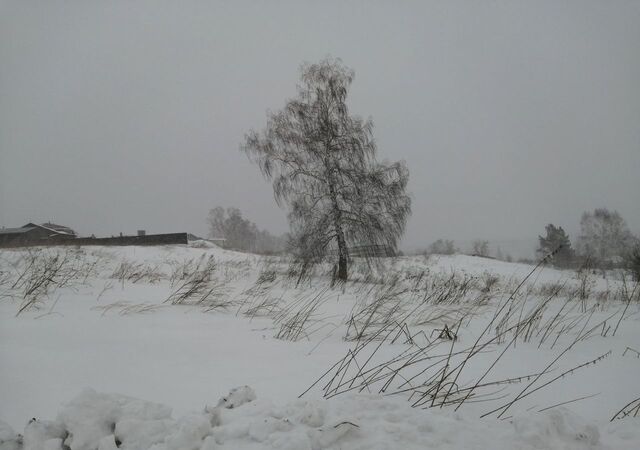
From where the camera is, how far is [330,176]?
991cm

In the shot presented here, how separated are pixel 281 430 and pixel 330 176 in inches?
362

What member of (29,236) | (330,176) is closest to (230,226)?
(29,236)

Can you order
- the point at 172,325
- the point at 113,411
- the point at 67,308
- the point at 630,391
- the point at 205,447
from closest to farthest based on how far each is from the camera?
the point at 205,447 < the point at 113,411 < the point at 630,391 < the point at 172,325 < the point at 67,308

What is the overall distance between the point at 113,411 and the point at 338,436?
0.76 metres

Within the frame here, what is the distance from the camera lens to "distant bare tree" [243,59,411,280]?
9.67 metres

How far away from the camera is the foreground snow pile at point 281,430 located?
0.92 m

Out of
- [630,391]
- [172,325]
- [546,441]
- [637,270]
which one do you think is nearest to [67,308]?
[172,325]

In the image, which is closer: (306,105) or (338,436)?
(338,436)

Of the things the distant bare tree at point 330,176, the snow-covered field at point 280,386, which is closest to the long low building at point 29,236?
the distant bare tree at point 330,176

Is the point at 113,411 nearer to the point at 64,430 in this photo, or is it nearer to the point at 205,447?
the point at 64,430

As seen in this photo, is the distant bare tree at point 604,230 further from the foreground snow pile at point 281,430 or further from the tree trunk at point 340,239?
the foreground snow pile at point 281,430

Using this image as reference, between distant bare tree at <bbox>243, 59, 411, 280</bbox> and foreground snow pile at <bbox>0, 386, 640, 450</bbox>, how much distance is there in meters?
8.31

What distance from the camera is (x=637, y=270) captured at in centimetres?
774

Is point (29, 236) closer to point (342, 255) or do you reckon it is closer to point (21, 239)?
point (21, 239)
